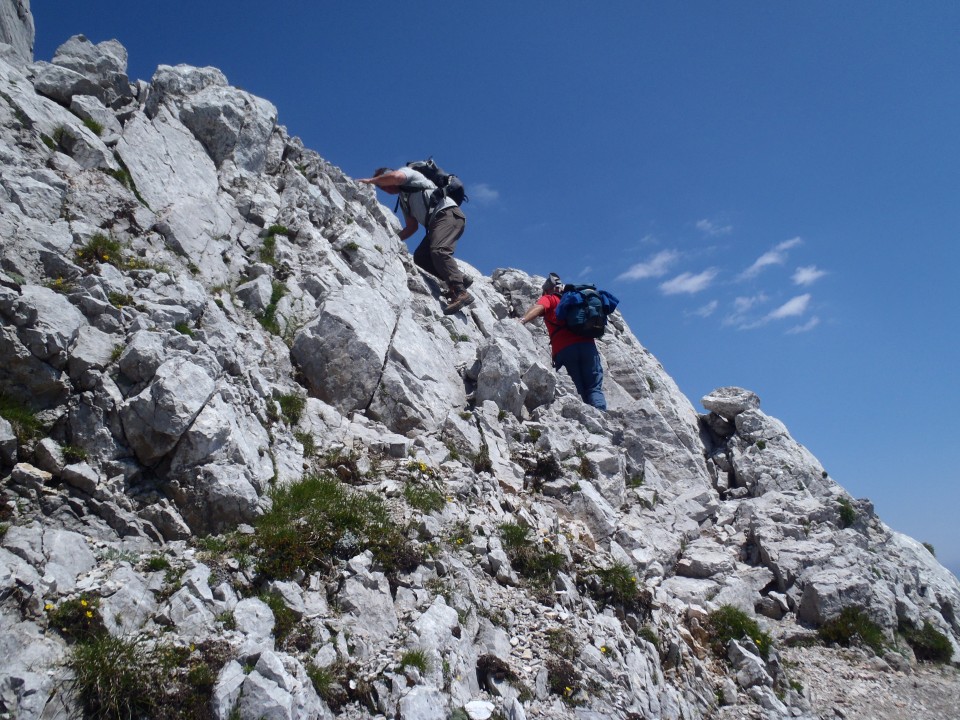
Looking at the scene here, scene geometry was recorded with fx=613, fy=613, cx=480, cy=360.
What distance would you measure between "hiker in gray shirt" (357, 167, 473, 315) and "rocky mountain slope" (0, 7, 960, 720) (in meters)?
1.60

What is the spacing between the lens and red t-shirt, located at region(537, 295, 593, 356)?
17.8 meters

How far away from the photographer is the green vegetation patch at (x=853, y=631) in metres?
11.8

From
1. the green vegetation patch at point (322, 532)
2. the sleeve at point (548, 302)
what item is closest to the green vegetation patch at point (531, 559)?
the green vegetation patch at point (322, 532)

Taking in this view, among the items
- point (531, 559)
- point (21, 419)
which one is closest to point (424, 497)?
point (531, 559)

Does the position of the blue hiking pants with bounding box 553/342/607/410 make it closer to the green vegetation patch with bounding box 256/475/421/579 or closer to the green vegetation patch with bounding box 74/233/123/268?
the green vegetation patch with bounding box 256/475/421/579

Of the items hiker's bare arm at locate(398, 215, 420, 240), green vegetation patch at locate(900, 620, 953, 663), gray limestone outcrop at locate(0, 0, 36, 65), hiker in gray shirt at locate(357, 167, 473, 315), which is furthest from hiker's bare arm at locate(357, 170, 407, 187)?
green vegetation patch at locate(900, 620, 953, 663)

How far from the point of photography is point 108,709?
549cm

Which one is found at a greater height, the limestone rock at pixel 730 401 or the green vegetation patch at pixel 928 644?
the limestone rock at pixel 730 401

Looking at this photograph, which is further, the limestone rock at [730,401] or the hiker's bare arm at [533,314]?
the limestone rock at [730,401]

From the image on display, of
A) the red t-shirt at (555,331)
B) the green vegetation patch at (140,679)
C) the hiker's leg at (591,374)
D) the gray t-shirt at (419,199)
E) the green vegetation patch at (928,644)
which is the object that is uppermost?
the gray t-shirt at (419,199)

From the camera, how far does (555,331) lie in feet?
59.7

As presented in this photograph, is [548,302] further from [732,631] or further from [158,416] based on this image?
[158,416]

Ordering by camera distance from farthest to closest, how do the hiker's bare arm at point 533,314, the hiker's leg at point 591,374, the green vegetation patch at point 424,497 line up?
the hiker's bare arm at point 533,314
the hiker's leg at point 591,374
the green vegetation patch at point 424,497

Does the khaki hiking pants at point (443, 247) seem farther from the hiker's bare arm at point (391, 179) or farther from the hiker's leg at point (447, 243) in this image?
the hiker's bare arm at point (391, 179)
